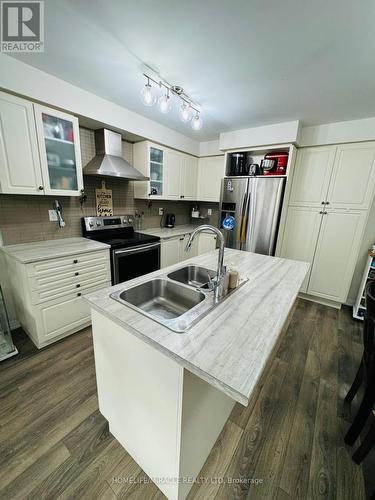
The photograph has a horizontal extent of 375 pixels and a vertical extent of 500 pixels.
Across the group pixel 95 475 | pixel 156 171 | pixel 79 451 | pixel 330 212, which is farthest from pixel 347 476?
pixel 156 171

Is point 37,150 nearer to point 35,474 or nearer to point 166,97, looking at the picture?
point 166,97

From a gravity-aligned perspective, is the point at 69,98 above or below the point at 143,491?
above

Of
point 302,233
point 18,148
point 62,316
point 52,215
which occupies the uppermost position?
point 18,148

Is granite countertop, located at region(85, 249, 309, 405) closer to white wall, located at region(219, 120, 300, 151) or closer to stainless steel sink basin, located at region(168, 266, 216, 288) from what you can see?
stainless steel sink basin, located at region(168, 266, 216, 288)

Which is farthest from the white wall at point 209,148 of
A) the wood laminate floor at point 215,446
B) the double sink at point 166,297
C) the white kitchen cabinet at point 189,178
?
the wood laminate floor at point 215,446

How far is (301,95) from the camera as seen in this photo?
6.55 ft

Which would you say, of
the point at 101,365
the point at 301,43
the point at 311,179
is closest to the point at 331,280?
the point at 311,179

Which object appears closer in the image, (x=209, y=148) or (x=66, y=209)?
(x=66, y=209)

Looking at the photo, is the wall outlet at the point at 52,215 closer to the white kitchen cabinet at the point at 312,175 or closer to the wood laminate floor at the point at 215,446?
the wood laminate floor at the point at 215,446

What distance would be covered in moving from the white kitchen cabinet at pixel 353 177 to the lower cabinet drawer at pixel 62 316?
3.33 m

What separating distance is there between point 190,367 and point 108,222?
2518mm

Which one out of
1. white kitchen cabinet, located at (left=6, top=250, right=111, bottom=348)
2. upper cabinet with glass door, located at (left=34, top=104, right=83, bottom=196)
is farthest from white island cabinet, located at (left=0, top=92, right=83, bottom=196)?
white kitchen cabinet, located at (left=6, top=250, right=111, bottom=348)

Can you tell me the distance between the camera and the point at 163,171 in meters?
3.18

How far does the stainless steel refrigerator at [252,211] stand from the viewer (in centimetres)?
283
